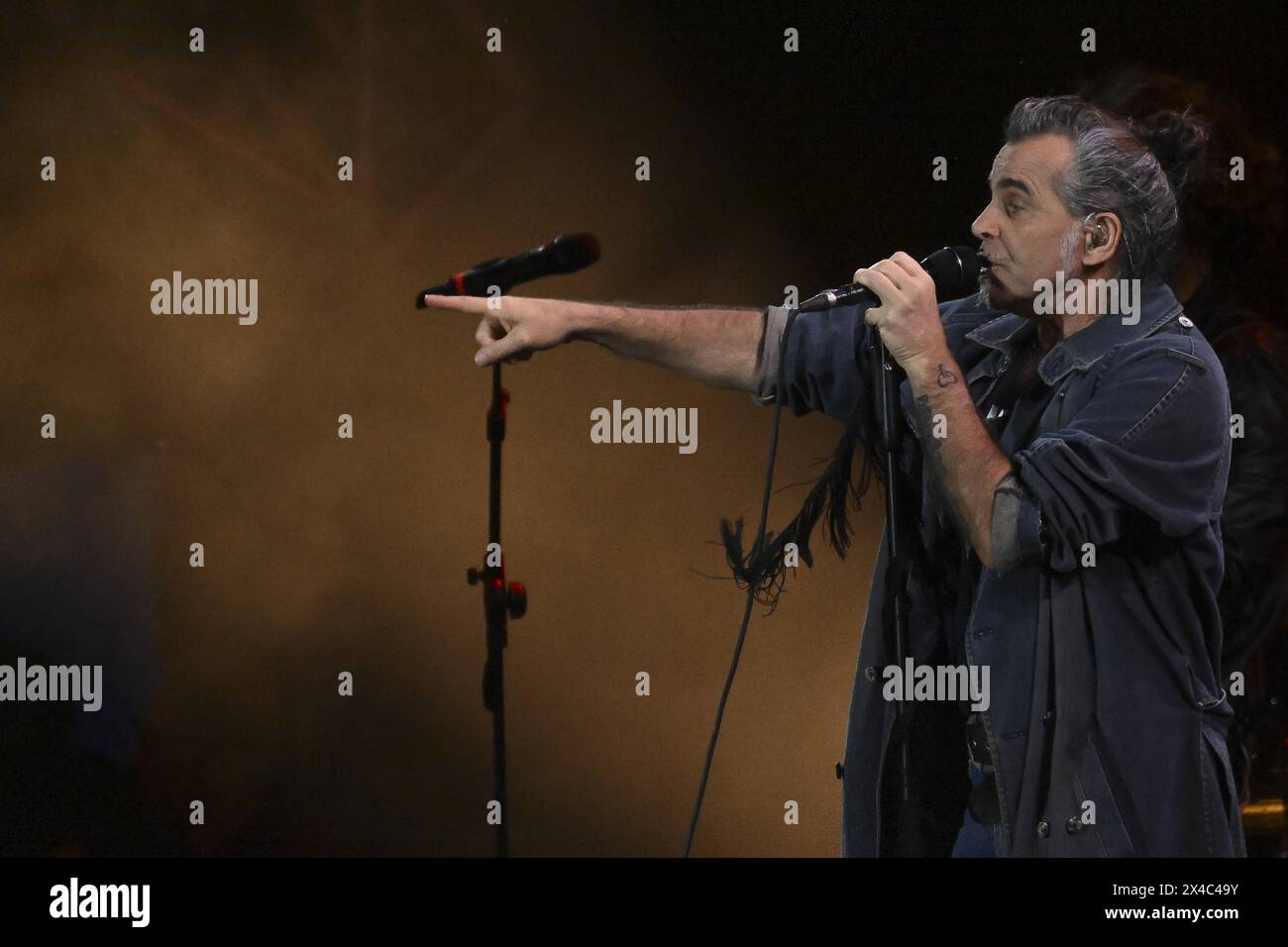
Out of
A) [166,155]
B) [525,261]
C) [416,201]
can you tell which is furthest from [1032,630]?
[166,155]

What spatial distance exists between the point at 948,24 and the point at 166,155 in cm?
149

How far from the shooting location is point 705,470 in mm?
2783

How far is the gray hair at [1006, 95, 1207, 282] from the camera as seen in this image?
6.89 feet

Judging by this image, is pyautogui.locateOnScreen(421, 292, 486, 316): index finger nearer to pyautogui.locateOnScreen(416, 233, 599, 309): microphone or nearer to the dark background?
pyautogui.locateOnScreen(416, 233, 599, 309): microphone

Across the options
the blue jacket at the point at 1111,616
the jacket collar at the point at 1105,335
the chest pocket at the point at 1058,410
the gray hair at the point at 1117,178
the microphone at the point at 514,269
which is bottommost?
the blue jacket at the point at 1111,616

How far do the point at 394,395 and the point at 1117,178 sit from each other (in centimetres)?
137

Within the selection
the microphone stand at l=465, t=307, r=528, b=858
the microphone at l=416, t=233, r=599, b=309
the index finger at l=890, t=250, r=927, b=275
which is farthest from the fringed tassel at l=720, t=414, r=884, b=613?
the microphone at l=416, t=233, r=599, b=309

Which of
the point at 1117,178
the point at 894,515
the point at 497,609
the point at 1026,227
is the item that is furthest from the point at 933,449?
the point at 497,609

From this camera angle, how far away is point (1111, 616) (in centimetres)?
198

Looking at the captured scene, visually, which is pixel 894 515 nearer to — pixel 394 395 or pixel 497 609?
pixel 497 609

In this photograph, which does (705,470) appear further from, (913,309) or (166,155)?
(166,155)

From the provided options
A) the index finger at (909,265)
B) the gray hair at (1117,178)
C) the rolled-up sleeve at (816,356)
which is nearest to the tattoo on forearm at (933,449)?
the index finger at (909,265)

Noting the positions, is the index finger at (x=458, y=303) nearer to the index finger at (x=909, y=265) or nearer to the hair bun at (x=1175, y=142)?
the index finger at (x=909, y=265)

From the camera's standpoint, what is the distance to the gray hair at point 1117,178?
6.89 ft
